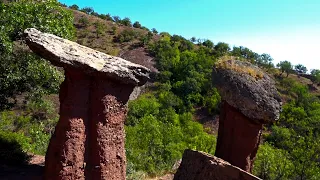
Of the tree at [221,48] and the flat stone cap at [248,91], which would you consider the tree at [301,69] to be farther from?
the flat stone cap at [248,91]

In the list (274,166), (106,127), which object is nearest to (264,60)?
(274,166)

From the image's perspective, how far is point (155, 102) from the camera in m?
47.0

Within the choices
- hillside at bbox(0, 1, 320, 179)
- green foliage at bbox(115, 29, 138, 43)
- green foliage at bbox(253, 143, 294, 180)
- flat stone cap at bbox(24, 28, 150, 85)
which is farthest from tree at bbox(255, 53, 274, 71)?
flat stone cap at bbox(24, 28, 150, 85)

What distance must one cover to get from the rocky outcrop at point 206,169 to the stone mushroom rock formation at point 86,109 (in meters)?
2.26

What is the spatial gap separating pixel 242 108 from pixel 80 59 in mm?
4135

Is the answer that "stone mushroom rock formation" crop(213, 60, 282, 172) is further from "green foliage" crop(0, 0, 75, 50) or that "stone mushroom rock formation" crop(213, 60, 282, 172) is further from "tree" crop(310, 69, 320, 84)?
"tree" crop(310, 69, 320, 84)

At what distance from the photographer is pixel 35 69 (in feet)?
40.1

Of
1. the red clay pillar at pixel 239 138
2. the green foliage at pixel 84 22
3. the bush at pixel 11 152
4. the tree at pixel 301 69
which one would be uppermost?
the green foliage at pixel 84 22

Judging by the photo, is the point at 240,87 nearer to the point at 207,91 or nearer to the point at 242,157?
the point at 242,157

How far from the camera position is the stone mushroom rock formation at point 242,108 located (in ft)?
31.0

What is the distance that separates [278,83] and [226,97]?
55.4m

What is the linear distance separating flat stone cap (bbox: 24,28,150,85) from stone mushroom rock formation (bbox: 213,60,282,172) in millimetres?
2456

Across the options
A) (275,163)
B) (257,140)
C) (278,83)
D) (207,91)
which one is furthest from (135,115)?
(257,140)

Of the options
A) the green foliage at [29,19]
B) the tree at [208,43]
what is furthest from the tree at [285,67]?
the green foliage at [29,19]
